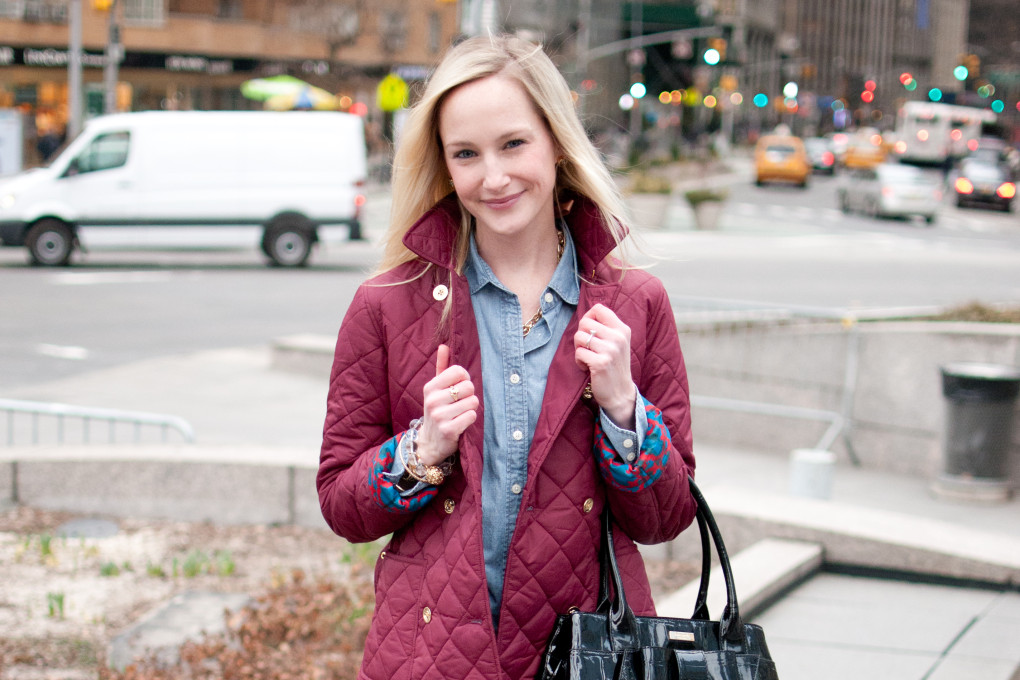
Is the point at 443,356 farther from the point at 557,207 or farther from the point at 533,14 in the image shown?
the point at 533,14

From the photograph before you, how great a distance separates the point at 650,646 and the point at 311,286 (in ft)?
52.8

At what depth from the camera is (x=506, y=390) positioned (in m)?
2.13

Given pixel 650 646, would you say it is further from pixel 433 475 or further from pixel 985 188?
pixel 985 188

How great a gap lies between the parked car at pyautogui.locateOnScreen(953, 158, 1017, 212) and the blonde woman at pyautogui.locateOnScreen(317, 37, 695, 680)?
38799mm

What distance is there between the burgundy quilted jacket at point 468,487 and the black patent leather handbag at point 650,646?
0.09m

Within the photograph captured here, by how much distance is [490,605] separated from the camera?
2100 mm

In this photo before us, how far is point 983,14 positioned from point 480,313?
186533mm

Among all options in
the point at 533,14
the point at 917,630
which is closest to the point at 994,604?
the point at 917,630

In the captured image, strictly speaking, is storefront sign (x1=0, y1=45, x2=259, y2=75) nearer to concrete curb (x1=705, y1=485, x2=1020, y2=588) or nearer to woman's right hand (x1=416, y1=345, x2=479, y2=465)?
concrete curb (x1=705, y1=485, x2=1020, y2=588)

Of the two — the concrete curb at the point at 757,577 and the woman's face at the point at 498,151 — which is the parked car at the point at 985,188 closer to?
the concrete curb at the point at 757,577

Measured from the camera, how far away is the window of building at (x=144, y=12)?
41.8m

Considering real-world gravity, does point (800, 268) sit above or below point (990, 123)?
below

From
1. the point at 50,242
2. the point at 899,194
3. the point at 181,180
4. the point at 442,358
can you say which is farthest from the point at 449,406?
the point at 899,194

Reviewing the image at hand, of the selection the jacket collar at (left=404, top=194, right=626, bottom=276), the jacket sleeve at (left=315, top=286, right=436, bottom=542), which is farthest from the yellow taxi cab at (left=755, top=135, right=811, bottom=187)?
the jacket sleeve at (left=315, top=286, right=436, bottom=542)
